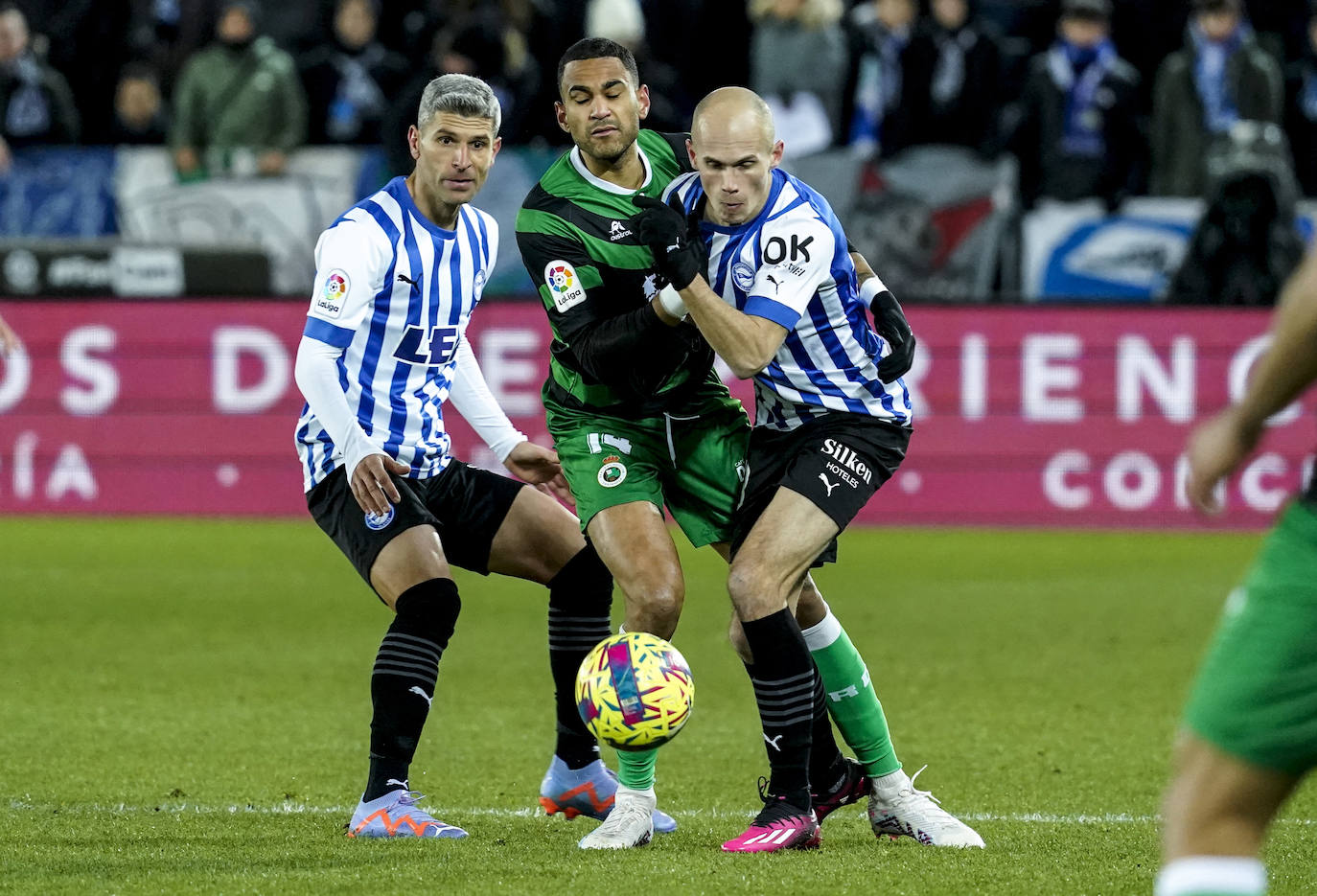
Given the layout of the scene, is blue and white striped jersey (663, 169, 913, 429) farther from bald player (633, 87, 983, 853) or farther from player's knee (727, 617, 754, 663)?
player's knee (727, 617, 754, 663)

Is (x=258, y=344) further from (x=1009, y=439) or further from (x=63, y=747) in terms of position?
(x=63, y=747)

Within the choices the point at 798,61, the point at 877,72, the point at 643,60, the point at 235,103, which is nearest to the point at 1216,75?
the point at 877,72

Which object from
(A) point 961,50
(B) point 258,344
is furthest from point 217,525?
(A) point 961,50

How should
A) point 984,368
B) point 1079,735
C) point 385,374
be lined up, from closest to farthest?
point 385,374, point 1079,735, point 984,368

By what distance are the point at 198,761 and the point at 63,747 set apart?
1.81 feet

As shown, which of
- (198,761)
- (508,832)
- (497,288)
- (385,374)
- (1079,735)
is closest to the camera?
(508,832)

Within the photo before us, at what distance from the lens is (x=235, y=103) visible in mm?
14477

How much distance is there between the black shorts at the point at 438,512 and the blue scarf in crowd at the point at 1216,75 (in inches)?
364

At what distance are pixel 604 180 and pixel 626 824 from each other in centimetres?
191

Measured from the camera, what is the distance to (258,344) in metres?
13.4

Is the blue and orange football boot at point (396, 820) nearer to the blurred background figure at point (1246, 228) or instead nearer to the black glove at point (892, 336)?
the black glove at point (892, 336)

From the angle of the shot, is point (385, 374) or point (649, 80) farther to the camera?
point (649, 80)

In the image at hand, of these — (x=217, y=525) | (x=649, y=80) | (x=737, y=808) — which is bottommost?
(x=217, y=525)

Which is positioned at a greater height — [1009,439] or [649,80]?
[649,80]
